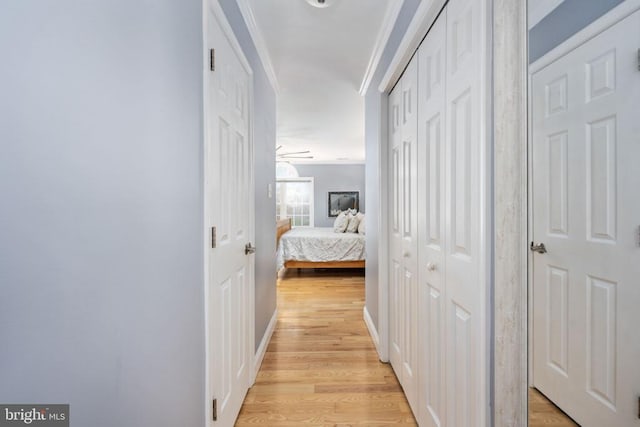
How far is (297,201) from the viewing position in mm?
8883

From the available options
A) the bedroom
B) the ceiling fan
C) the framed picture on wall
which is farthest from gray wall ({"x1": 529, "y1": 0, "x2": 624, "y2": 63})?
the framed picture on wall

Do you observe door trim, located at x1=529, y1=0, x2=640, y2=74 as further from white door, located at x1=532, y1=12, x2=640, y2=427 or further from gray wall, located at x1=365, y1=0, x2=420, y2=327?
gray wall, located at x1=365, y1=0, x2=420, y2=327

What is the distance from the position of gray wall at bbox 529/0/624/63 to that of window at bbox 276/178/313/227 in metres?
8.05

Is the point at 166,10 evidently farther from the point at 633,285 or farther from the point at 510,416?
the point at 510,416

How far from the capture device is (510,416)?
2.86ft

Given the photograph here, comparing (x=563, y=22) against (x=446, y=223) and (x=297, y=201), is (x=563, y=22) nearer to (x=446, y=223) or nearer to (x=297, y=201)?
(x=446, y=223)

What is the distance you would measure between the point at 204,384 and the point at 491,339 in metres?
1.08

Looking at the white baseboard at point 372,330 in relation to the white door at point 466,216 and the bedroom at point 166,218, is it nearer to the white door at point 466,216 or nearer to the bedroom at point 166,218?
the bedroom at point 166,218

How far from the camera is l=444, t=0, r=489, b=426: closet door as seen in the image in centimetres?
95

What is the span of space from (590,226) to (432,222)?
2.46 feet

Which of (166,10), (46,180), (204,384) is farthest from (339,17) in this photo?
(204,384)

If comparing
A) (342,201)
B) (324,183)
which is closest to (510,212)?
(342,201)

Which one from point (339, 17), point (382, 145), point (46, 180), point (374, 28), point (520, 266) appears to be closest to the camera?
point (46, 180)

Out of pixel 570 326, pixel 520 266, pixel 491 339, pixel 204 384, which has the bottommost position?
pixel 204 384
